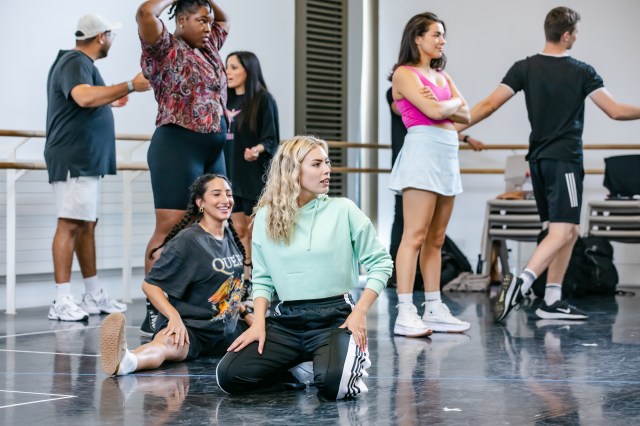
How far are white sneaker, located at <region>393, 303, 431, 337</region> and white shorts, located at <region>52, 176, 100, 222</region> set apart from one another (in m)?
1.62

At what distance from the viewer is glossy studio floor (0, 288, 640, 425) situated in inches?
102

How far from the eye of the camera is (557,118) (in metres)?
4.63

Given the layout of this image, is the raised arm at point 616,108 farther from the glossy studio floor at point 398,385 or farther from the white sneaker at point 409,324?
the white sneaker at point 409,324

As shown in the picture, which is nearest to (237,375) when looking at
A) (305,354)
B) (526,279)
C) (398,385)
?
(305,354)

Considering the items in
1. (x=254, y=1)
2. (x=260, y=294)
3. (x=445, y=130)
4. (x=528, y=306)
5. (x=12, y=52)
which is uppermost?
(x=254, y=1)

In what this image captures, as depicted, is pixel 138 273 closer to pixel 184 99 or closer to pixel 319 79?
pixel 319 79

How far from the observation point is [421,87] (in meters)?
4.12

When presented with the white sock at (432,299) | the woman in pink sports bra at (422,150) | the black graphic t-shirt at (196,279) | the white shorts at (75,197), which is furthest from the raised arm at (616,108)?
the white shorts at (75,197)

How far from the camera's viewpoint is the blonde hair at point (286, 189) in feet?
9.66

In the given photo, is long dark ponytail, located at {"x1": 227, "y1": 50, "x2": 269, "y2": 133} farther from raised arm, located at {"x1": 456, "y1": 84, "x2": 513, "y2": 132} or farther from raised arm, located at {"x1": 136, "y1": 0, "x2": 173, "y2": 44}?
raised arm, located at {"x1": 136, "y1": 0, "x2": 173, "y2": 44}

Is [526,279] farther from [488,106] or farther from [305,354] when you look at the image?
[305,354]

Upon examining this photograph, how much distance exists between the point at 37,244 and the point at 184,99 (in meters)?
1.96

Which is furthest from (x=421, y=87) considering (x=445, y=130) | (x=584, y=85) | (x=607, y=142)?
(x=607, y=142)

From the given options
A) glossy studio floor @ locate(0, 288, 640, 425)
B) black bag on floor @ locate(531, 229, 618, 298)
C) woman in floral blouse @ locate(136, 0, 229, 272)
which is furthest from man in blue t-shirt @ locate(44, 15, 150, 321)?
black bag on floor @ locate(531, 229, 618, 298)
